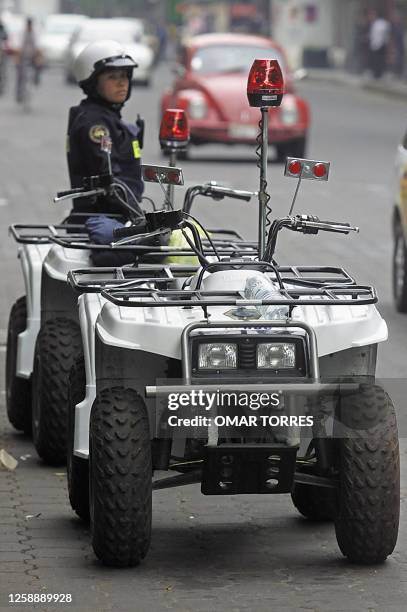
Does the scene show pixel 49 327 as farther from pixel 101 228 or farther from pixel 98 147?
pixel 98 147

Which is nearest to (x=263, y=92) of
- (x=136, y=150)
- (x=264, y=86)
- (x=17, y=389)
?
(x=264, y=86)

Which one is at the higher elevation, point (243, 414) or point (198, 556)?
point (243, 414)

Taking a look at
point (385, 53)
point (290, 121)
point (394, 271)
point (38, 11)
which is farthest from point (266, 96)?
point (38, 11)

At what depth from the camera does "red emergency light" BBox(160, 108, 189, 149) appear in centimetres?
845

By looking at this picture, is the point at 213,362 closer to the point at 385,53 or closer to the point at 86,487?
the point at 86,487

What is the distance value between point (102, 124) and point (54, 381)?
5.59ft

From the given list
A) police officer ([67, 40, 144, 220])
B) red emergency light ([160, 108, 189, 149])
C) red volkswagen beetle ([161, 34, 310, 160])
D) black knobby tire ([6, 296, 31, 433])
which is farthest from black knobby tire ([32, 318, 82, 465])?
red volkswagen beetle ([161, 34, 310, 160])

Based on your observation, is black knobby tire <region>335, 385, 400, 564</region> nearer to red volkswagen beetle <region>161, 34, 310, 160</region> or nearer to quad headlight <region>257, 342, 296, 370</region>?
quad headlight <region>257, 342, 296, 370</region>

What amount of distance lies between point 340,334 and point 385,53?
51027 millimetres

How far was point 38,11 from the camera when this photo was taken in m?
118

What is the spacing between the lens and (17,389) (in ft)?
29.6

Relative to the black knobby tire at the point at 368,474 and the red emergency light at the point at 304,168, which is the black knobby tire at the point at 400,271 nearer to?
the red emergency light at the point at 304,168

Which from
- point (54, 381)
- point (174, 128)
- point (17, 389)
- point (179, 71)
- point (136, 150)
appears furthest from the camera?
point (179, 71)

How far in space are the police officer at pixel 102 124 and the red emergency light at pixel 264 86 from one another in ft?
6.51
